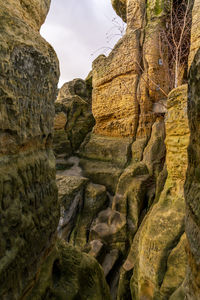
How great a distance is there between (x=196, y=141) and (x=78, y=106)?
7695 mm

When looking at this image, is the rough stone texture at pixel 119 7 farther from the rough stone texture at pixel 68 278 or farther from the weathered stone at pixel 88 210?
the rough stone texture at pixel 68 278

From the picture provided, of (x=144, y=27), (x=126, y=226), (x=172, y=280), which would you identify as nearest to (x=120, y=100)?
(x=144, y=27)

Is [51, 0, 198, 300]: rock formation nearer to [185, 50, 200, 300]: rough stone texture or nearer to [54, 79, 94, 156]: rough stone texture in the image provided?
[54, 79, 94, 156]: rough stone texture

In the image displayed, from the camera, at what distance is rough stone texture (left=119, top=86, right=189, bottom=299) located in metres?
2.23

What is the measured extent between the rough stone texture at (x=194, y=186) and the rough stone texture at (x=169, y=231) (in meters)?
1.62

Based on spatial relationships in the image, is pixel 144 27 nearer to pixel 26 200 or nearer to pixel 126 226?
pixel 126 226

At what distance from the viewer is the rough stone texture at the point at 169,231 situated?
7.30 feet

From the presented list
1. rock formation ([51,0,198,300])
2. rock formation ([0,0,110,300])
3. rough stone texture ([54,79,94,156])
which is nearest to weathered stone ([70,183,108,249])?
rock formation ([51,0,198,300])

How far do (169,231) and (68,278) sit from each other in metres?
1.64

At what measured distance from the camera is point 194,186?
83cm

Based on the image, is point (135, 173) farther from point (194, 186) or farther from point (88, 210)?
point (194, 186)

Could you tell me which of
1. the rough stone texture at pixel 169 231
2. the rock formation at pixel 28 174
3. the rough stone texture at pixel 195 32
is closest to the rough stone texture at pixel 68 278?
the rock formation at pixel 28 174

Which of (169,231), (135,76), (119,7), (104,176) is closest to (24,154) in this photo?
Result: (169,231)

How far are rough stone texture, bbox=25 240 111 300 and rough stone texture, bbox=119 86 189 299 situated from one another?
104cm
